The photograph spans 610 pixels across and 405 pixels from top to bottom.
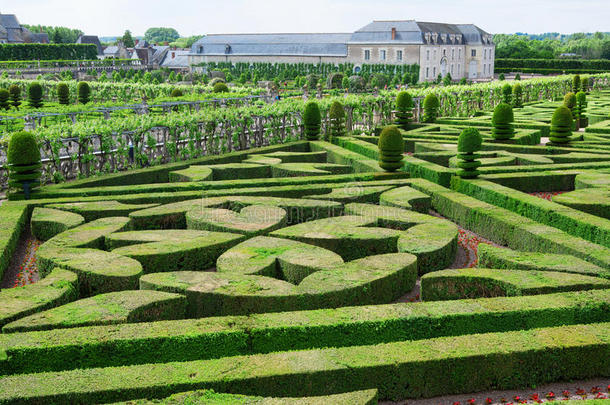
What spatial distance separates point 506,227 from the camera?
1155 cm

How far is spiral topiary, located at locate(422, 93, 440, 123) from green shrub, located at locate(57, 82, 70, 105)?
24999 millimetres

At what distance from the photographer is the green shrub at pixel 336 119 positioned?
2222cm

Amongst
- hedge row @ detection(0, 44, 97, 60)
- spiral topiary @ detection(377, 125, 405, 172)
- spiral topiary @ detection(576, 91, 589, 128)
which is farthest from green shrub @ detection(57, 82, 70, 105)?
hedge row @ detection(0, 44, 97, 60)

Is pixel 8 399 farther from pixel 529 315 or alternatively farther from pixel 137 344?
pixel 529 315

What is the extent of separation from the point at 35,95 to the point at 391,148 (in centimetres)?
2932

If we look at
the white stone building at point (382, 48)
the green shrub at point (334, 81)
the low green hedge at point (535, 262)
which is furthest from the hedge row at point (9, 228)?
the white stone building at point (382, 48)

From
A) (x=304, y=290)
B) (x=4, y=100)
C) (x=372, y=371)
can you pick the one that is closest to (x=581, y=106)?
Result: (x=304, y=290)

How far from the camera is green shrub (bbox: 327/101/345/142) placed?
72.9 ft

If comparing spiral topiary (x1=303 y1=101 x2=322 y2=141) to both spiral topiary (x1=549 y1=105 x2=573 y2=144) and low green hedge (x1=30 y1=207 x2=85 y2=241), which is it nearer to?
spiral topiary (x1=549 y1=105 x2=573 y2=144)

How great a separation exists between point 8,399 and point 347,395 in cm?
343

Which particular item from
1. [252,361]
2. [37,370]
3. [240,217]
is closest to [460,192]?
[240,217]

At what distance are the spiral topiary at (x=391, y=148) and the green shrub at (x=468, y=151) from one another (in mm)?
1586

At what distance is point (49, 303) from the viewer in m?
8.16

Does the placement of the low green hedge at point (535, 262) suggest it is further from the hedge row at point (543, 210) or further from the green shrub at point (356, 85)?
the green shrub at point (356, 85)
